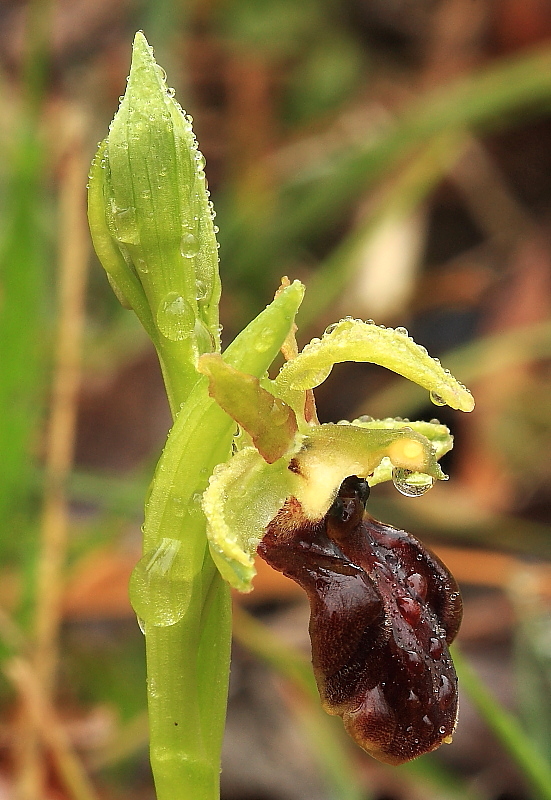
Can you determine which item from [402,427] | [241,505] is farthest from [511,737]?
[241,505]

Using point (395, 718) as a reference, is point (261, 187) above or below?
above

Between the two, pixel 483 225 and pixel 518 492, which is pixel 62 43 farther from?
pixel 518 492

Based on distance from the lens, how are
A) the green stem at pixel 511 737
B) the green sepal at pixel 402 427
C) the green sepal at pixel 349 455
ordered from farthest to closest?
the green stem at pixel 511 737 < the green sepal at pixel 402 427 < the green sepal at pixel 349 455

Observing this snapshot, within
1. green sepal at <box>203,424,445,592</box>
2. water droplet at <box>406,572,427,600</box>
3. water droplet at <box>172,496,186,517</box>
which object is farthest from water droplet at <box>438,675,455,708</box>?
water droplet at <box>172,496,186,517</box>

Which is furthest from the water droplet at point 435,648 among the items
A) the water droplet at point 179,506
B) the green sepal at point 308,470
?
the water droplet at point 179,506


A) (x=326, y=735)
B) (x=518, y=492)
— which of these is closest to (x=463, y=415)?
(x=518, y=492)

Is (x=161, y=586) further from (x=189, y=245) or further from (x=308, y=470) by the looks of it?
(x=189, y=245)

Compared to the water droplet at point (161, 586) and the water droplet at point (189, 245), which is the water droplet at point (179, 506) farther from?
the water droplet at point (189, 245)
